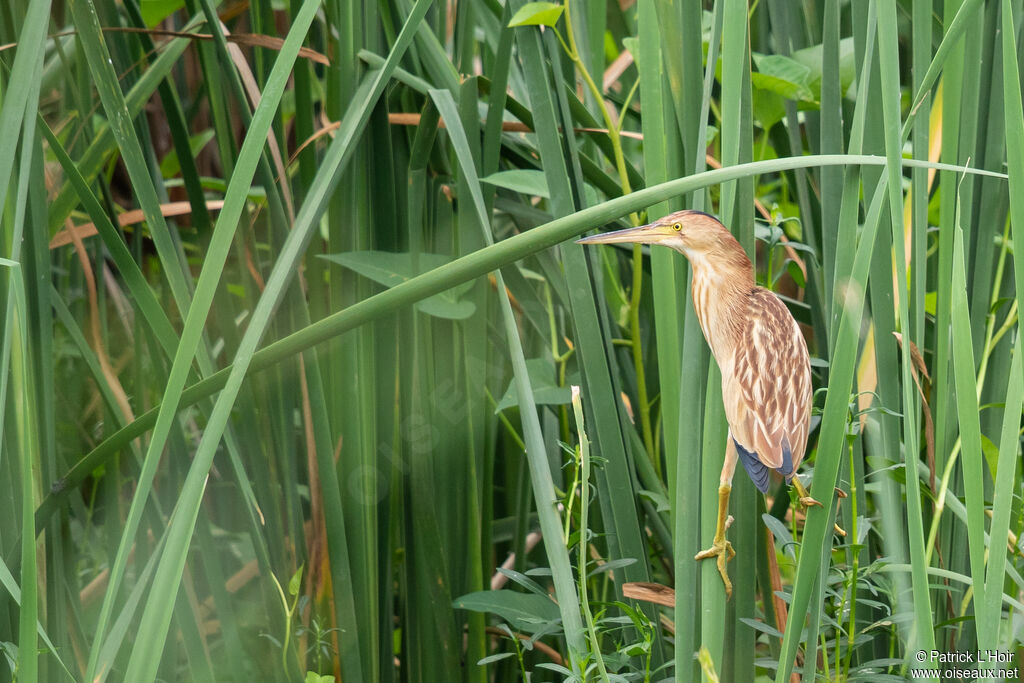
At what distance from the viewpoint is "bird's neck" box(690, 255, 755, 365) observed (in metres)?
0.52

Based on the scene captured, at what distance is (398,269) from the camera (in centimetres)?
73

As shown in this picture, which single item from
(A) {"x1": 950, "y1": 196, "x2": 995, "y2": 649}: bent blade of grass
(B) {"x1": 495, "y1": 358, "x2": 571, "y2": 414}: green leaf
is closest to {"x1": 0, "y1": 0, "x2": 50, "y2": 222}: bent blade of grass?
(B) {"x1": 495, "y1": 358, "x2": 571, "y2": 414}: green leaf

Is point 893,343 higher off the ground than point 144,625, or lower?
higher

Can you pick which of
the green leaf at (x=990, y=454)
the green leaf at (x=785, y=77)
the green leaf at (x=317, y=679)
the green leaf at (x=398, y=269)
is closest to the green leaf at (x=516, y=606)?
the green leaf at (x=317, y=679)

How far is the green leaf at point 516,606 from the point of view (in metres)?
0.71

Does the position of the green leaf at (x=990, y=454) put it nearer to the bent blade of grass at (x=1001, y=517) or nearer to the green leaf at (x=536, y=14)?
the bent blade of grass at (x=1001, y=517)

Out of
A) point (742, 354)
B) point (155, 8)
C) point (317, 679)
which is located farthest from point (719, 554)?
point (155, 8)

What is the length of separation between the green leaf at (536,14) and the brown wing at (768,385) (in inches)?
9.1

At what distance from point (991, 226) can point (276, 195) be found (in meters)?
0.54

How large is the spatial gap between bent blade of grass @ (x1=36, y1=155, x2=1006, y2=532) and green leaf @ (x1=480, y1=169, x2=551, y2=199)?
203 mm

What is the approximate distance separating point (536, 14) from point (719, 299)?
0.76 ft

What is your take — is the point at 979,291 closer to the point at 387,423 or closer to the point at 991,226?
the point at 991,226

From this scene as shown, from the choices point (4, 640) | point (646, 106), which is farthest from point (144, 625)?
point (646, 106)

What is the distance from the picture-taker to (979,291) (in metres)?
0.69
